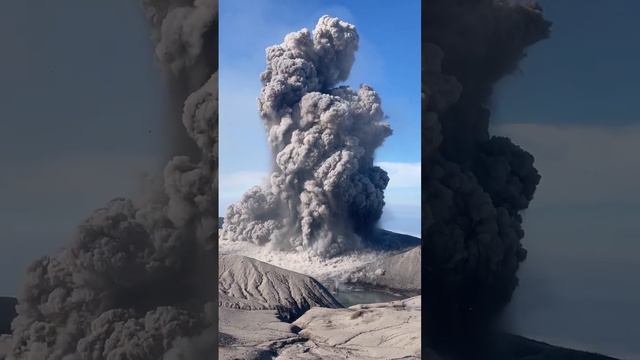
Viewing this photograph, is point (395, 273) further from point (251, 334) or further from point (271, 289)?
point (251, 334)

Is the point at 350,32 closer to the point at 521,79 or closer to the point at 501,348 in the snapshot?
the point at 521,79

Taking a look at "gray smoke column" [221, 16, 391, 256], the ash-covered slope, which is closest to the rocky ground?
the ash-covered slope

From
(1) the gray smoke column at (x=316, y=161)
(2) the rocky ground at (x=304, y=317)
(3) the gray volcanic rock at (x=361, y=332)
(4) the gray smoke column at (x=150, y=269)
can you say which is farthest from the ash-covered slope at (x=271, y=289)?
(4) the gray smoke column at (x=150, y=269)

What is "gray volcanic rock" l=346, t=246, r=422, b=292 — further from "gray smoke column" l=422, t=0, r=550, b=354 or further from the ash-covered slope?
"gray smoke column" l=422, t=0, r=550, b=354

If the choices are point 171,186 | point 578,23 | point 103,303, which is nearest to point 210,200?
point 171,186

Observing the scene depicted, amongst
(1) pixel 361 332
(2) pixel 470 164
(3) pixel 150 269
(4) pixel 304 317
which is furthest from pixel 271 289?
(2) pixel 470 164
